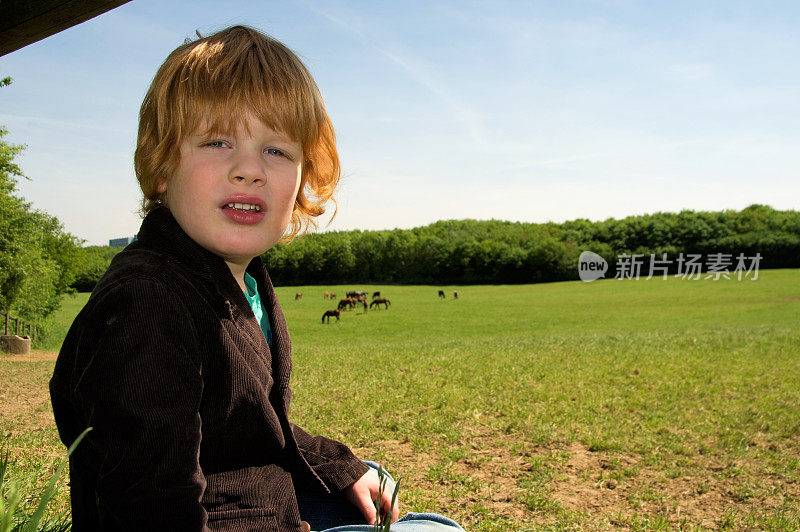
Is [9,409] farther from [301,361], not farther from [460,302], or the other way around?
[460,302]

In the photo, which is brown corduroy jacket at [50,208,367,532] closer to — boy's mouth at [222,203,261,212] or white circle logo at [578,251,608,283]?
boy's mouth at [222,203,261,212]

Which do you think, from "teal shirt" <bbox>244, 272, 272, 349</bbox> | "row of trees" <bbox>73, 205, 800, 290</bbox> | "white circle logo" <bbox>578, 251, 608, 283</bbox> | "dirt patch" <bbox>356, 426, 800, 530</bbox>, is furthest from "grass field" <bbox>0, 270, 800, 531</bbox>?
"white circle logo" <bbox>578, 251, 608, 283</bbox>

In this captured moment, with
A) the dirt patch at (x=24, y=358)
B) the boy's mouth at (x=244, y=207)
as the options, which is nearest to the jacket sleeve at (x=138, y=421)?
the boy's mouth at (x=244, y=207)

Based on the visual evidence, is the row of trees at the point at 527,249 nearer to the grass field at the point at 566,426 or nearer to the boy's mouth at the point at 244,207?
the grass field at the point at 566,426

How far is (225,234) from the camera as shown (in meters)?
1.42

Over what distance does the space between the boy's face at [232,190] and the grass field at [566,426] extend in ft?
9.67

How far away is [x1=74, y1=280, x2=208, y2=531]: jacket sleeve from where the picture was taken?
3.48ft

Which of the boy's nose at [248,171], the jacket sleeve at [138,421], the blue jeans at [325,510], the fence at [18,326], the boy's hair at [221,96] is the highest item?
the boy's hair at [221,96]

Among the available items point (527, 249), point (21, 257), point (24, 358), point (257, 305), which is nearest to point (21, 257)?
point (21, 257)

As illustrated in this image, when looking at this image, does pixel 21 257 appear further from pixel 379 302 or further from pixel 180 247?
pixel 180 247

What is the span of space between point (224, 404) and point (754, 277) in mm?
67005

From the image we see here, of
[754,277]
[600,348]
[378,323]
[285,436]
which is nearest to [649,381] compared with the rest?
[600,348]

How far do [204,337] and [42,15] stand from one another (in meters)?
1.05

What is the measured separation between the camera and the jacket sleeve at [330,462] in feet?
5.26
